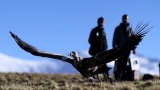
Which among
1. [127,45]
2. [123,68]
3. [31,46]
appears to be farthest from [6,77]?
[127,45]

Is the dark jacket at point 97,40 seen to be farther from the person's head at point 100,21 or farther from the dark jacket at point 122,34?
the dark jacket at point 122,34

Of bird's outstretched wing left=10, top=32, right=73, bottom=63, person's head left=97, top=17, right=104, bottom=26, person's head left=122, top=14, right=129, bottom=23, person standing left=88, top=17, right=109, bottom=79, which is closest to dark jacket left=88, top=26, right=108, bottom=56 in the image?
person standing left=88, top=17, right=109, bottom=79

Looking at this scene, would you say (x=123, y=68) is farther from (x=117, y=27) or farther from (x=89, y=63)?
(x=89, y=63)

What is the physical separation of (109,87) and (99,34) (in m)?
4.77

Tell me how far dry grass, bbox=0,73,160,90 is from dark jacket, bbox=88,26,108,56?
0.99m

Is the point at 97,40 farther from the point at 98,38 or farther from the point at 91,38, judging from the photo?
the point at 91,38

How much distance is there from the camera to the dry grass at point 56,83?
12.7 m

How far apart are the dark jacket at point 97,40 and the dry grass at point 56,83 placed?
99cm

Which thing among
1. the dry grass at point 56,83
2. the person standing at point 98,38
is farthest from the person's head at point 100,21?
the dry grass at point 56,83

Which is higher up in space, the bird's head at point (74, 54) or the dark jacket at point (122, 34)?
the dark jacket at point (122, 34)

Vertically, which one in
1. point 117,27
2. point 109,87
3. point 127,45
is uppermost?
point 117,27

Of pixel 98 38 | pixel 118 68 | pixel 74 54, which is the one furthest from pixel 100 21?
pixel 74 54

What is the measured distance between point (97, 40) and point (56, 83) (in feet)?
8.80

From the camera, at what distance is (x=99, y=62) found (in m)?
14.6
